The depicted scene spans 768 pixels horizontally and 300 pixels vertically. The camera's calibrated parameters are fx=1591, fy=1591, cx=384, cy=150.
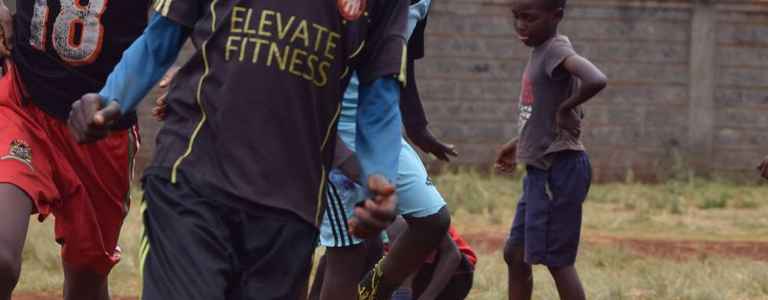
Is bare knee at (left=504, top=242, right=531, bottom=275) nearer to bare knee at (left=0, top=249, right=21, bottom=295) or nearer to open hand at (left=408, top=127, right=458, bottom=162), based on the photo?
open hand at (left=408, top=127, right=458, bottom=162)

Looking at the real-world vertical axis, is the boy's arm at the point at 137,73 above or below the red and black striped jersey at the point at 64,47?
above

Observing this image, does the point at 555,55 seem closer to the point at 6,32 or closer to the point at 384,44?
the point at 6,32

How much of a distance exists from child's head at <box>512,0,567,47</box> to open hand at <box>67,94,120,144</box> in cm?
320

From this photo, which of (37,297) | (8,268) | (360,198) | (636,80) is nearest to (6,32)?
(8,268)

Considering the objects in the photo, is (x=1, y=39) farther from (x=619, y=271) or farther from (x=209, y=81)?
(x=619, y=271)

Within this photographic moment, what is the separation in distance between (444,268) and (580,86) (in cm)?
100

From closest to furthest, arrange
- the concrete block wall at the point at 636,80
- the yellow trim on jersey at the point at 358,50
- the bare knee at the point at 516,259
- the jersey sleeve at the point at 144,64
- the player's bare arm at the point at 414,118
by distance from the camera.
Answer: the jersey sleeve at the point at 144,64 → the yellow trim on jersey at the point at 358,50 → the player's bare arm at the point at 414,118 → the bare knee at the point at 516,259 → the concrete block wall at the point at 636,80

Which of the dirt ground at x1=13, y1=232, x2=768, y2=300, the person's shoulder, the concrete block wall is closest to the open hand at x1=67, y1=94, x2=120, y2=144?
the person's shoulder

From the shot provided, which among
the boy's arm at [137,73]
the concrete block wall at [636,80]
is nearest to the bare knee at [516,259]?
the boy's arm at [137,73]

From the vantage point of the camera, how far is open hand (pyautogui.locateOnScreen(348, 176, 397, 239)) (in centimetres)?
402

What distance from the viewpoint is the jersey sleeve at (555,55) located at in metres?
6.85

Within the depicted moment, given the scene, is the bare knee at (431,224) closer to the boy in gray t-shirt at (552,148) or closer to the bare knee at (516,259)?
the boy in gray t-shirt at (552,148)

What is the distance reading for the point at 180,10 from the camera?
415 centimetres

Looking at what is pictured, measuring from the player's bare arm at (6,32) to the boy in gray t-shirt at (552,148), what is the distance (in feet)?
7.55
